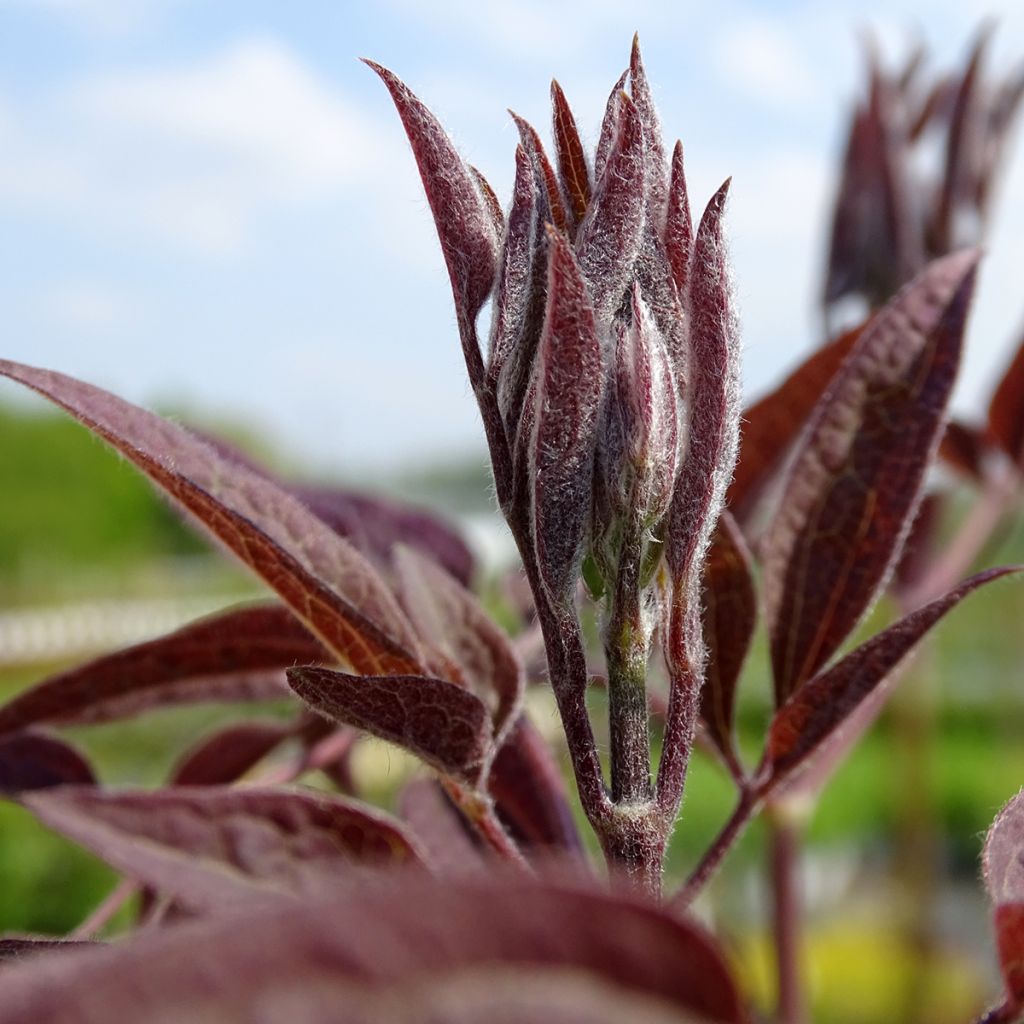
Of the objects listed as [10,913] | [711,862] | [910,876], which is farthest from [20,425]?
[711,862]

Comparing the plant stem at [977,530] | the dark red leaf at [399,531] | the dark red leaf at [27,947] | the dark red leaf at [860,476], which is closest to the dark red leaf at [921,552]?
the plant stem at [977,530]

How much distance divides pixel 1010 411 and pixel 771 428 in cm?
34

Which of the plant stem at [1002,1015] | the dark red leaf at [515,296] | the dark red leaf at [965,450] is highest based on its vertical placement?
the dark red leaf at [515,296]

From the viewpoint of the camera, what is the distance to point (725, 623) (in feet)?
1.82

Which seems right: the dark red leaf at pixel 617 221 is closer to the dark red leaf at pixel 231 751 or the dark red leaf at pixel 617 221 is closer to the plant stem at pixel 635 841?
the plant stem at pixel 635 841

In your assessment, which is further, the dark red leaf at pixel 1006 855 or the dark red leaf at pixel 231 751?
the dark red leaf at pixel 231 751

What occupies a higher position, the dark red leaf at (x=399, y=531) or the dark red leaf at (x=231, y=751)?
the dark red leaf at (x=399, y=531)

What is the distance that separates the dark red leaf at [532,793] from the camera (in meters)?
0.60

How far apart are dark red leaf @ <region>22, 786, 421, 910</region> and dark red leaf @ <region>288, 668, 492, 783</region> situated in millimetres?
36

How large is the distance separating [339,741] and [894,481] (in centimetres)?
41

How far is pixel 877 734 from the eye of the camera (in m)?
9.00

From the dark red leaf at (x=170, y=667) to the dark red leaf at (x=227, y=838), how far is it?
7.1 inches

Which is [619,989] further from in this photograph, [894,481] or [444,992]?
[894,481]

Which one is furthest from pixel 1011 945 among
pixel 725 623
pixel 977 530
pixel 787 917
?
pixel 977 530
